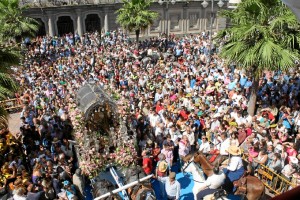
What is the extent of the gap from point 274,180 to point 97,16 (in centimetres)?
2919

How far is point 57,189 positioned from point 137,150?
331 centimetres

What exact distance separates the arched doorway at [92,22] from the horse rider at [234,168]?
92.3 feet

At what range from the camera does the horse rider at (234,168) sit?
897cm

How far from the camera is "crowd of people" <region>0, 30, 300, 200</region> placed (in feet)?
29.3

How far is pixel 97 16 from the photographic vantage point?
34.2m

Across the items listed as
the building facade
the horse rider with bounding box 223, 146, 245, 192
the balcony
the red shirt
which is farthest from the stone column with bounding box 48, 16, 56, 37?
the horse rider with bounding box 223, 146, 245, 192

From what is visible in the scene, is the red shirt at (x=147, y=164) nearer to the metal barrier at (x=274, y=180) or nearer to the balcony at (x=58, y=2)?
the metal barrier at (x=274, y=180)

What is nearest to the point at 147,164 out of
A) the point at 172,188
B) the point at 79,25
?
the point at 172,188

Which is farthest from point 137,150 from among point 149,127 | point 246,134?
point 246,134

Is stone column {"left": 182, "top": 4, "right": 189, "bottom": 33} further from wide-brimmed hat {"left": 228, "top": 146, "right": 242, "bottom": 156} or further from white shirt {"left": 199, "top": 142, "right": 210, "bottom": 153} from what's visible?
wide-brimmed hat {"left": 228, "top": 146, "right": 242, "bottom": 156}

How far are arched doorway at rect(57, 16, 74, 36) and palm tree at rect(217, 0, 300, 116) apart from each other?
24495 mm

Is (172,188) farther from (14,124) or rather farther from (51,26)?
(51,26)

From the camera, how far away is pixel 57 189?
857cm

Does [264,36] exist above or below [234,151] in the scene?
above
